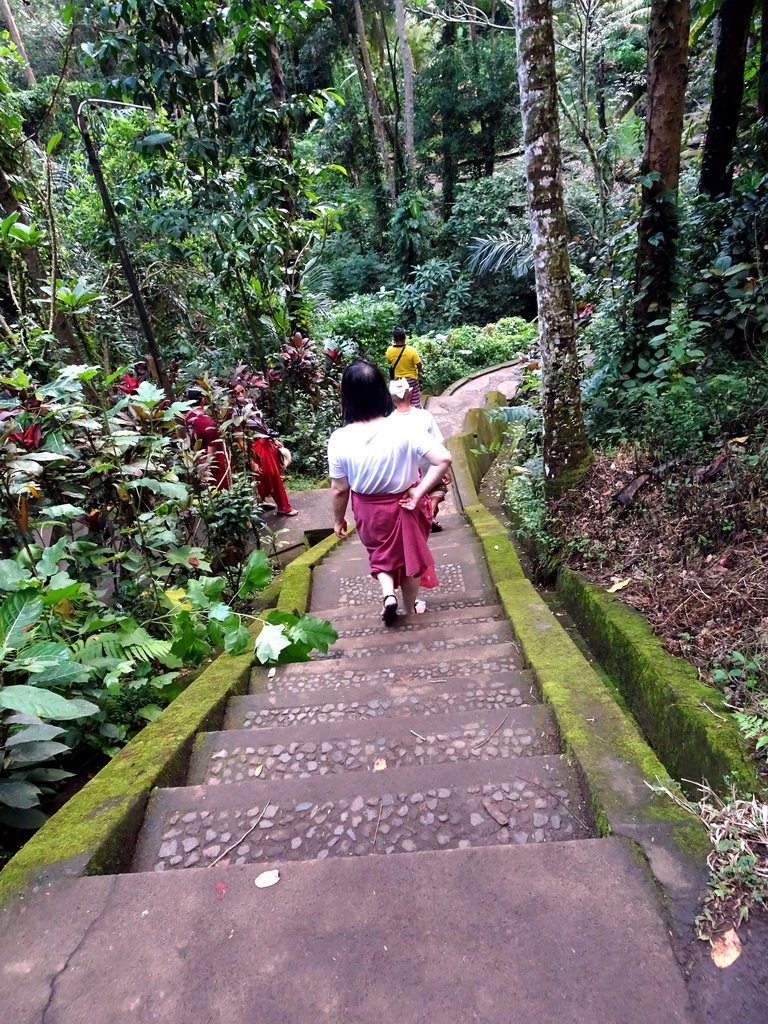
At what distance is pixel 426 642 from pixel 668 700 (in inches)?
58.5

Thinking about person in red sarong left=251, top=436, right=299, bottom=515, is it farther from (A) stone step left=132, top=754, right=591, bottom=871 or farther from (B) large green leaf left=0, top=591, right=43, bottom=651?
(A) stone step left=132, top=754, right=591, bottom=871

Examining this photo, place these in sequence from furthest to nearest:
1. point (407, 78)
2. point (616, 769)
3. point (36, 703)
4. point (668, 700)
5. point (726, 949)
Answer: point (407, 78) → point (668, 700) → point (616, 769) → point (36, 703) → point (726, 949)

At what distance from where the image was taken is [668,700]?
1964 mm

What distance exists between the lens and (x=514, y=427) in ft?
22.9

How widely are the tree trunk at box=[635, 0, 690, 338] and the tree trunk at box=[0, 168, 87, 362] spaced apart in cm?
420

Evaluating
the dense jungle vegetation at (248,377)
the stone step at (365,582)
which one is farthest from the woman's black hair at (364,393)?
the stone step at (365,582)

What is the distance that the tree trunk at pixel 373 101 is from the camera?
15.6 meters

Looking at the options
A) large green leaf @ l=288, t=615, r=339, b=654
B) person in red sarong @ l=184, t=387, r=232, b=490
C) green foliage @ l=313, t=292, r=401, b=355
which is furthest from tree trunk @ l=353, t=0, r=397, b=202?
large green leaf @ l=288, t=615, r=339, b=654

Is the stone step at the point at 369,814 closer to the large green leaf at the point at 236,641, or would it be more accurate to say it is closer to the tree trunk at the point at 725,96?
the large green leaf at the point at 236,641

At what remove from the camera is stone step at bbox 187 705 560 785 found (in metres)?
2.16

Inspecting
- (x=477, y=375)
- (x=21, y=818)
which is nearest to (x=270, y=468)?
(x=21, y=818)

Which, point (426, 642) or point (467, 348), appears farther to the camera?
point (467, 348)

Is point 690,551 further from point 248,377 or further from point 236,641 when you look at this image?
point 248,377

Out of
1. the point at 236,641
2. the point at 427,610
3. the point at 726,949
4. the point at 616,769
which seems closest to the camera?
the point at 726,949
